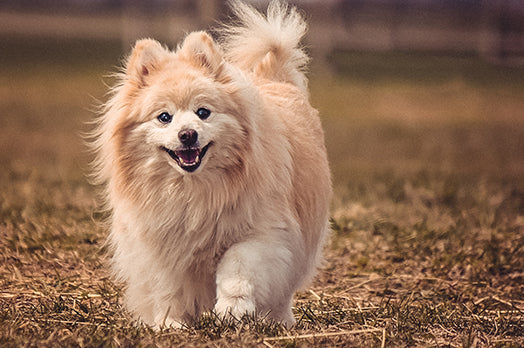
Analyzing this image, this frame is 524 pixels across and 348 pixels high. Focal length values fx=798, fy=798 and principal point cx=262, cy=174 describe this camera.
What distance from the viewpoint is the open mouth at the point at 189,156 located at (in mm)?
3898

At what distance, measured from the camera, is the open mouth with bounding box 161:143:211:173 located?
12.8 feet

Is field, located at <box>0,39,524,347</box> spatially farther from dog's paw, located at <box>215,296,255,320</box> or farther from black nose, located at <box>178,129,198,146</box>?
black nose, located at <box>178,129,198,146</box>

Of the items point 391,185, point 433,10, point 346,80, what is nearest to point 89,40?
point 346,80

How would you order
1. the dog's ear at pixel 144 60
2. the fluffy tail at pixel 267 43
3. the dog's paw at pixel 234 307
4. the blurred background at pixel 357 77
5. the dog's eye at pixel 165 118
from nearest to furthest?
the dog's paw at pixel 234 307, the dog's eye at pixel 165 118, the dog's ear at pixel 144 60, the fluffy tail at pixel 267 43, the blurred background at pixel 357 77

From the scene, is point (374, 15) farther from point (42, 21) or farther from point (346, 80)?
point (42, 21)

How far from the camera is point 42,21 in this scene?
84.5 ft

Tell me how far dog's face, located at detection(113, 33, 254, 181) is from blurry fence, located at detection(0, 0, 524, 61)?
19.2 metres

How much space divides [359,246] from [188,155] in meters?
2.67

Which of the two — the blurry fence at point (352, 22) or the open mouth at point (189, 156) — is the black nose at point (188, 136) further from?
the blurry fence at point (352, 22)

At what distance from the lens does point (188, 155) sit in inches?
155

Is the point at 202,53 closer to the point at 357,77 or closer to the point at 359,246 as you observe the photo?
the point at 359,246

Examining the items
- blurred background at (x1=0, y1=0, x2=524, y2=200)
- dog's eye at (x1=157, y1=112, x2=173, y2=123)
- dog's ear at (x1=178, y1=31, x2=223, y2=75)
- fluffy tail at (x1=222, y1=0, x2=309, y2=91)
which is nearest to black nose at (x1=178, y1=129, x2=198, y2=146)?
dog's eye at (x1=157, y1=112, x2=173, y2=123)

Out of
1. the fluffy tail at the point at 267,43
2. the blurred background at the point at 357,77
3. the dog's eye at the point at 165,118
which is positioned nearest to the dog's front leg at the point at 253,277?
the dog's eye at the point at 165,118

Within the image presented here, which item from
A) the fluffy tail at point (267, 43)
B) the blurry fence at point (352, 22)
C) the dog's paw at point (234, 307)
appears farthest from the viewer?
the blurry fence at point (352, 22)
